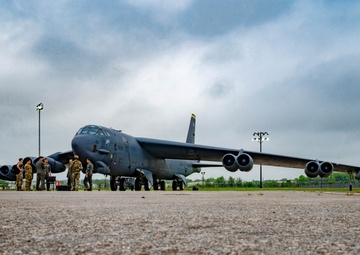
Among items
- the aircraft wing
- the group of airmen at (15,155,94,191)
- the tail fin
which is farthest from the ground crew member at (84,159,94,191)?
the tail fin

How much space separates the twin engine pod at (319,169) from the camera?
1043 inches

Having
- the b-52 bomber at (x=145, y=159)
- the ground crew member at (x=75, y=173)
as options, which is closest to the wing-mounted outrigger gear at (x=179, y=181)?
the b-52 bomber at (x=145, y=159)

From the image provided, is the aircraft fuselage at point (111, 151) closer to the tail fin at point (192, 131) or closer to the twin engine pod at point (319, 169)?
the twin engine pod at point (319, 169)

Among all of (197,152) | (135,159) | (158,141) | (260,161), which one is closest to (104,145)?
(135,159)

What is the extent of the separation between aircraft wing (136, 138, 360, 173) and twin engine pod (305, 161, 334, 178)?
3.49m

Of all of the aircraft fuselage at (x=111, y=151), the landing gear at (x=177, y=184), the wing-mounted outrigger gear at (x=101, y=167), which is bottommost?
the landing gear at (x=177, y=184)

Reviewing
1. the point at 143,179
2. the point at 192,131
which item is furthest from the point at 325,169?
the point at 192,131

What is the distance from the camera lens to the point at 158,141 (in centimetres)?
3005

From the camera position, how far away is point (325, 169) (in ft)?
87.6

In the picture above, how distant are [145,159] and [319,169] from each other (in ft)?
33.9

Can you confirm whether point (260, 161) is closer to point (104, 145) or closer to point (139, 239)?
point (104, 145)

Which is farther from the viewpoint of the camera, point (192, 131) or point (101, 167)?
point (192, 131)

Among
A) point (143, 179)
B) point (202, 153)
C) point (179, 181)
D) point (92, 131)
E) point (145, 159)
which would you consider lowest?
point (179, 181)

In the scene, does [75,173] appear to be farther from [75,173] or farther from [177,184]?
[177,184]
